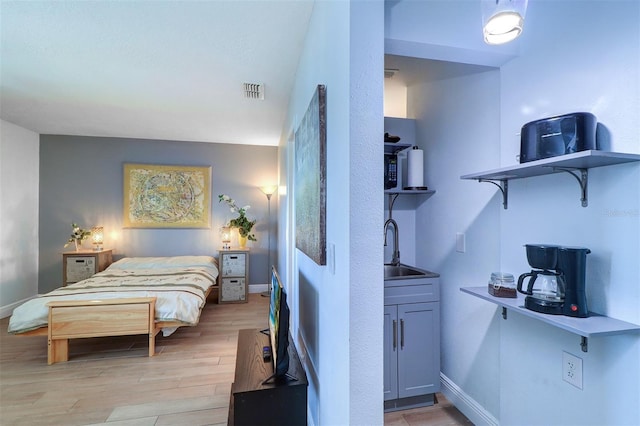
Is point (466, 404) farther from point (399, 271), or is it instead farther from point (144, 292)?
point (144, 292)

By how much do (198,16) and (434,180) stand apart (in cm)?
201

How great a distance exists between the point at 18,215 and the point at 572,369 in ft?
20.0

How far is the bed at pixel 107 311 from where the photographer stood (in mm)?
2654

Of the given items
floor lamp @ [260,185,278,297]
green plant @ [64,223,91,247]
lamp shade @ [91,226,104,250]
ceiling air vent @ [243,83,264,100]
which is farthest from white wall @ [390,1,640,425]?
green plant @ [64,223,91,247]

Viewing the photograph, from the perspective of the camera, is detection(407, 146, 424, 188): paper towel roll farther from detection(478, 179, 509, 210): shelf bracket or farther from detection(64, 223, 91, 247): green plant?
detection(64, 223, 91, 247): green plant

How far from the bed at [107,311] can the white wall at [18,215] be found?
1.75 metres

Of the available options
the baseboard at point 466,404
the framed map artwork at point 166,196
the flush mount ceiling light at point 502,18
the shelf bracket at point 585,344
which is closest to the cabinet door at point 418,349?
the baseboard at point 466,404

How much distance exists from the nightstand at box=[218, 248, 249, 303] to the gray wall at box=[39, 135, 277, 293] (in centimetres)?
49

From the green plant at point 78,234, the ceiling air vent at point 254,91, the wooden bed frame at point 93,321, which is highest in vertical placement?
the ceiling air vent at point 254,91

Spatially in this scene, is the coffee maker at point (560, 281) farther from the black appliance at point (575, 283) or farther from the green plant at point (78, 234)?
the green plant at point (78, 234)

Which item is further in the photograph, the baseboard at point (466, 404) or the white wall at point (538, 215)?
the baseboard at point (466, 404)

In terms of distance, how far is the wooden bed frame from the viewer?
265cm

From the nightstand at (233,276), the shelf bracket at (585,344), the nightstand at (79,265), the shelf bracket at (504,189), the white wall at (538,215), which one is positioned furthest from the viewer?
the nightstand at (233,276)

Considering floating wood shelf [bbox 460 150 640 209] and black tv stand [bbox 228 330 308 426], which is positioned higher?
floating wood shelf [bbox 460 150 640 209]
